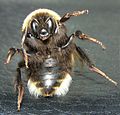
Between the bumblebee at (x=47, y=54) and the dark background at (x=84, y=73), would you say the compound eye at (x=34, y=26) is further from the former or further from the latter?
the dark background at (x=84, y=73)

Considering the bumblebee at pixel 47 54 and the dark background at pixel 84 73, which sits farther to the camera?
the bumblebee at pixel 47 54

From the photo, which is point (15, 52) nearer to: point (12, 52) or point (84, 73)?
point (12, 52)

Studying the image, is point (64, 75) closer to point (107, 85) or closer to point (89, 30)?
point (107, 85)

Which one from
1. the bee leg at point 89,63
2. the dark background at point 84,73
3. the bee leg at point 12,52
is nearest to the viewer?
the dark background at point 84,73

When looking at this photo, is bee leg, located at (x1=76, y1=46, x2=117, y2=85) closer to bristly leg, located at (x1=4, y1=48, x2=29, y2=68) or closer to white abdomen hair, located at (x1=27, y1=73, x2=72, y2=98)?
white abdomen hair, located at (x1=27, y1=73, x2=72, y2=98)

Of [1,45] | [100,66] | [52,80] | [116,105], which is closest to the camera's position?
[116,105]

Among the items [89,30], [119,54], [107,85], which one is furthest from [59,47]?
[89,30]

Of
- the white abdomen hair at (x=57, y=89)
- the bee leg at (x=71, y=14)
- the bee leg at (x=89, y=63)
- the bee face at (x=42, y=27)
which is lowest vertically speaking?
the white abdomen hair at (x=57, y=89)

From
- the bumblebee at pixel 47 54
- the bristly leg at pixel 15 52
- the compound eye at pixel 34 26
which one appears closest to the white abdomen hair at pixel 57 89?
the bumblebee at pixel 47 54
